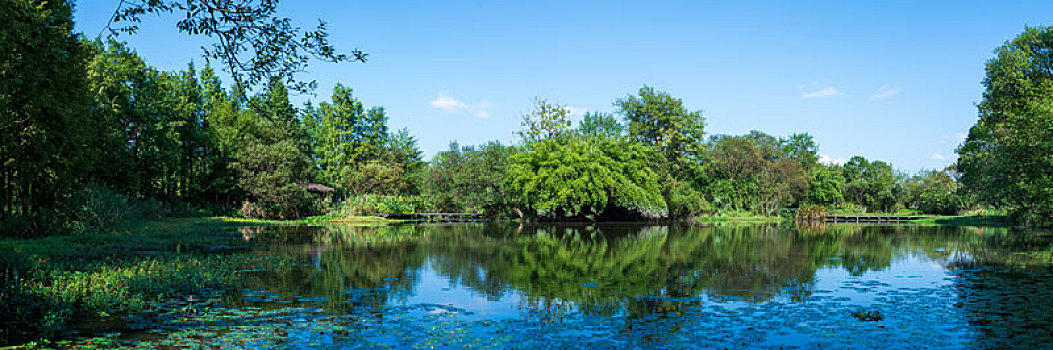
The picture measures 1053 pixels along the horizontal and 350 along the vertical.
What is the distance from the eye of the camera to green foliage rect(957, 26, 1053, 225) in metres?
35.2

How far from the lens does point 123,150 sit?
1693 inches

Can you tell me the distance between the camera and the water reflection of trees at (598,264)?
1479cm

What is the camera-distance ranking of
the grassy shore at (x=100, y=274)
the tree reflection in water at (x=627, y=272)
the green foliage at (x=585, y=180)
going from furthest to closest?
the green foliage at (x=585, y=180)
the tree reflection in water at (x=627, y=272)
the grassy shore at (x=100, y=274)

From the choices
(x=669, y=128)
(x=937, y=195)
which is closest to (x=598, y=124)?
(x=669, y=128)

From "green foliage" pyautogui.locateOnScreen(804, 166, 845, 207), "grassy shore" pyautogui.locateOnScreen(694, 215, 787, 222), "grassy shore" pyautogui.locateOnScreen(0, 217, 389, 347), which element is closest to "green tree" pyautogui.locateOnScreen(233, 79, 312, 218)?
"grassy shore" pyautogui.locateOnScreen(0, 217, 389, 347)

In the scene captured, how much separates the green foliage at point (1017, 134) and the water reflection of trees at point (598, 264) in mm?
6656

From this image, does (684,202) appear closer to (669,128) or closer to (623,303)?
(669,128)

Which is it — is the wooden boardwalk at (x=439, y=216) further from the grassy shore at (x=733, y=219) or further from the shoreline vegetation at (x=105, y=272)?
the shoreline vegetation at (x=105, y=272)

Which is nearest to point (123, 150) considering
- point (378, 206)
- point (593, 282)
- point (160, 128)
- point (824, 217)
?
point (160, 128)

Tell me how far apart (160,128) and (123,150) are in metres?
3.50

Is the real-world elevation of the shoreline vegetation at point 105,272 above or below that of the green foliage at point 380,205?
below

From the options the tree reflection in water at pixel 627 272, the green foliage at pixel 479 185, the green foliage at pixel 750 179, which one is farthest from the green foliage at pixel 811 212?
the tree reflection in water at pixel 627 272

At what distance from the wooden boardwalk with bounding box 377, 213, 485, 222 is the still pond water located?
106 ft

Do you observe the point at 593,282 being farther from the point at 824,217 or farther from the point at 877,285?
the point at 824,217
